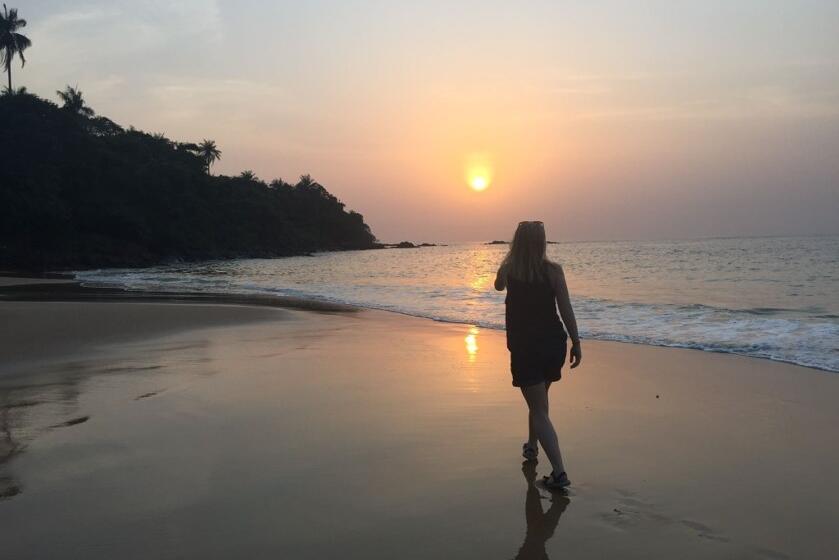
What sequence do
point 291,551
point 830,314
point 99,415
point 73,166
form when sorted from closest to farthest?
point 291,551, point 99,415, point 830,314, point 73,166

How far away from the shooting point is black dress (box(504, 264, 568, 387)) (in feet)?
13.2

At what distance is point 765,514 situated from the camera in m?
3.47

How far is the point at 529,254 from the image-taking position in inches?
160

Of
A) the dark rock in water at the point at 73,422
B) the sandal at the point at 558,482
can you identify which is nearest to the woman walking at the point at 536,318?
the sandal at the point at 558,482

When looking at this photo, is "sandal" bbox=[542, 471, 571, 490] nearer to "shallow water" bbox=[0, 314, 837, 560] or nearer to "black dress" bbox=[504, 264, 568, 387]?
"shallow water" bbox=[0, 314, 837, 560]

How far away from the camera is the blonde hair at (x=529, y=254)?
405 cm

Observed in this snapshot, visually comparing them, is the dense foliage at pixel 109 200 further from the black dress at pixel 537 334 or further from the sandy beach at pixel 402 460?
the black dress at pixel 537 334

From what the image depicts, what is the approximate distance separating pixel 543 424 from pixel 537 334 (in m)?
0.58

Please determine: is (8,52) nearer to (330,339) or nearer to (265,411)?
(330,339)

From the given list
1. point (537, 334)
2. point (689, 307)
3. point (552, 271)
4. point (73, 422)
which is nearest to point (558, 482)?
point (537, 334)

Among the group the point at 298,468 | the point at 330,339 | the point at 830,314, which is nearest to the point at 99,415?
the point at 298,468

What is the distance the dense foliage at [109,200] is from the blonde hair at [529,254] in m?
46.2

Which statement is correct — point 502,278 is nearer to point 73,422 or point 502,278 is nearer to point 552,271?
point 552,271

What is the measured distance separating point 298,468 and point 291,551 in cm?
111
